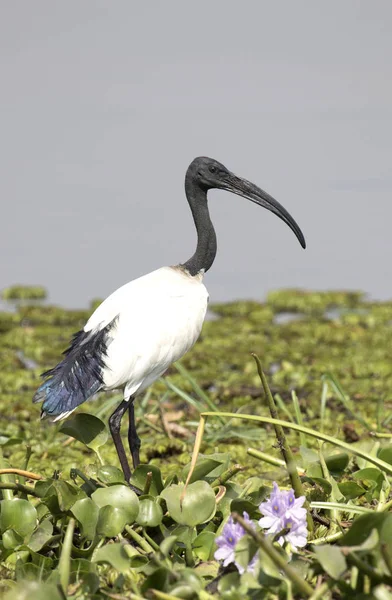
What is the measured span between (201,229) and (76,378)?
1299 mm

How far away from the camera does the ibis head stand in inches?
190

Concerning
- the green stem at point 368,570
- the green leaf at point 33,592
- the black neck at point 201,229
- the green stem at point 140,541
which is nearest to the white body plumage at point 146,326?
the black neck at point 201,229

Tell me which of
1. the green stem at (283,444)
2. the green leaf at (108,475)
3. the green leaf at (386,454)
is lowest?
the green leaf at (108,475)

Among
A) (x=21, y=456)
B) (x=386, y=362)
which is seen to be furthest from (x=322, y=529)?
(x=386, y=362)

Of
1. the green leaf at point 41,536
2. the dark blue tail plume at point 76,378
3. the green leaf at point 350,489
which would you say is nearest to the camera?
the green leaf at point 41,536

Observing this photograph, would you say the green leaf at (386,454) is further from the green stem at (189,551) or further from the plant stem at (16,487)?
the plant stem at (16,487)

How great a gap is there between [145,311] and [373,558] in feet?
7.56

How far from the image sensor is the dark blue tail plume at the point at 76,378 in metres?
3.91

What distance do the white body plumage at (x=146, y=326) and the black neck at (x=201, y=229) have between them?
363 mm

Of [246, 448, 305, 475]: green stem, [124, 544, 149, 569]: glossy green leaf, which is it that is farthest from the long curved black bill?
[124, 544, 149, 569]: glossy green leaf

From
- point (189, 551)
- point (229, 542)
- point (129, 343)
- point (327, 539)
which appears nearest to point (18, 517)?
point (189, 551)

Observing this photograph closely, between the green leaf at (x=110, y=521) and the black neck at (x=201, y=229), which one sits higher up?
the black neck at (x=201, y=229)

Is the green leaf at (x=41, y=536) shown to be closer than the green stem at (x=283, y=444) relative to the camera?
No

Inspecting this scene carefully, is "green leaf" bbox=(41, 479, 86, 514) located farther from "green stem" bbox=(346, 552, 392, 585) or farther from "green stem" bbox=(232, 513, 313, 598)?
"green stem" bbox=(346, 552, 392, 585)
